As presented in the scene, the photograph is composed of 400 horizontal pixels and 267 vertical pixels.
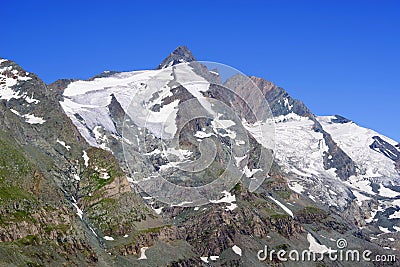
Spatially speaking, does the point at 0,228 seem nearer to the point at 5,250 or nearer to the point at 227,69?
the point at 5,250

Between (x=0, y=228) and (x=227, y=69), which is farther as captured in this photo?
(x=0, y=228)

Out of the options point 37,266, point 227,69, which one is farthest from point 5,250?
point 227,69

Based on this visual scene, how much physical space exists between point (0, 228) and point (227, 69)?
88.8 metres

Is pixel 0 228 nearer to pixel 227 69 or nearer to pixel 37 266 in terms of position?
pixel 37 266

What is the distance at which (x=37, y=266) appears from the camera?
19250 centimetres

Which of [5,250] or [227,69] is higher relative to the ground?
[227,69]

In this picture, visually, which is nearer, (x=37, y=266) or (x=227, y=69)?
(x=227, y=69)

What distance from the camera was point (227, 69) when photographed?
562 feet

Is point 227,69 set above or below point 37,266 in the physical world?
above

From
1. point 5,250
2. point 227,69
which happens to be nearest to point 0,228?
point 5,250

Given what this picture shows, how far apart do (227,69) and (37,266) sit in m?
83.6

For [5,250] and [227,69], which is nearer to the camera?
[227,69]

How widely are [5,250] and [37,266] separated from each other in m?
11.0

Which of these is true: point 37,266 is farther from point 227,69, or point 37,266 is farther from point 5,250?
point 227,69
